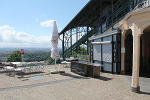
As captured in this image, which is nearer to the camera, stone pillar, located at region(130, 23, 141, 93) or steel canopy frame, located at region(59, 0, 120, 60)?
stone pillar, located at region(130, 23, 141, 93)

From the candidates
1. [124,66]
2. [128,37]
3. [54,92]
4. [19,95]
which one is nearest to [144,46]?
[128,37]

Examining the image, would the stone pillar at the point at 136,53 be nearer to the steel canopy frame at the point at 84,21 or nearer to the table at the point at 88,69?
the table at the point at 88,69

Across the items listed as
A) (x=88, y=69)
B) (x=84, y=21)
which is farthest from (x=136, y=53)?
(x=84, y=21)

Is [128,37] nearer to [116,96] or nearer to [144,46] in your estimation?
[144,46]

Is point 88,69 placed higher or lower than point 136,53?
lower

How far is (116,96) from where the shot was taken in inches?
194

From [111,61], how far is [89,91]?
4.39m

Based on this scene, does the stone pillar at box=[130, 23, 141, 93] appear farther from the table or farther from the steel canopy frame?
the steel canopy frame

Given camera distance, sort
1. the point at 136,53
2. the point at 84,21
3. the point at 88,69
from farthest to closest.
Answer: the point at 84,21
the point at 88,69
the point at 136,53

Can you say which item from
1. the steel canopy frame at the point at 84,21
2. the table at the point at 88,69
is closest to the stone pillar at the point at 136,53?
the table at the point at 88,69

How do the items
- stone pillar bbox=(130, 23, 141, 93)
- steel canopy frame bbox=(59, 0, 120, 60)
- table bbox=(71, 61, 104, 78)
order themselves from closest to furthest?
stone pillar bbox=(130, 23, 141, 93), table bbox=(71, 61, 104, 78), steel canopy frame bbox=(59, 0, 120, 60)

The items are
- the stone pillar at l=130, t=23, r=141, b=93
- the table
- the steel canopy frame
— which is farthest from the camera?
the steel canopy frame

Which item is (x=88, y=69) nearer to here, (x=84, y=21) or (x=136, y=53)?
(x=136, y=53)

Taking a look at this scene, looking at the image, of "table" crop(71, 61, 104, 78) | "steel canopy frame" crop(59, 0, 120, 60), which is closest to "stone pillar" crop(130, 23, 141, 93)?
"table" crop(71, 61, 104, 78)
